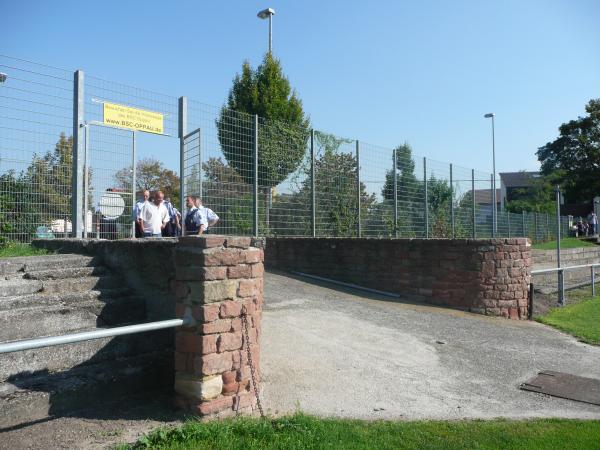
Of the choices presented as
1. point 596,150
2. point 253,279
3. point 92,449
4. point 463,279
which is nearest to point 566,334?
point 463,279

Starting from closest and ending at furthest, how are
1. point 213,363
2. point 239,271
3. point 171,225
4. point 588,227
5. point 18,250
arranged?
1. point 213,363
2. point 239,271
3. point 18,250
4. point 171,225
5. point 588,227

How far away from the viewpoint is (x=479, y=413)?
177 inches

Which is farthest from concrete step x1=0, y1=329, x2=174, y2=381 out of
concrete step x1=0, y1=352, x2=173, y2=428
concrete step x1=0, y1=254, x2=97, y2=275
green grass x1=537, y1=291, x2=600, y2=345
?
green grass x1=537, y1=291, x2=600, y2=345

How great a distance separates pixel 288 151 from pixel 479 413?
265 inches

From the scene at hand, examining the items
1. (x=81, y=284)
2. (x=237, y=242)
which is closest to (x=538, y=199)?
(x=237, y=242)

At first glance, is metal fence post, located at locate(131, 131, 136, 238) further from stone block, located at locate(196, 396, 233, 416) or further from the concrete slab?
stone block, located at locate(196, 396, 233, 416)

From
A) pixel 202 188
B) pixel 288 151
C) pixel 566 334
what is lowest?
pixel 566 334

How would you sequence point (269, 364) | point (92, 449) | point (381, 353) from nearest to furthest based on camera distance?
point (92, 449) → point (269, 364) → point (381, 353)

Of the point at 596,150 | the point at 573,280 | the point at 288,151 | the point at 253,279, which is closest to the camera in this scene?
the point at 253,279

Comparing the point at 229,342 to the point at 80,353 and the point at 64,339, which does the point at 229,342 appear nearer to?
the point at 80,353

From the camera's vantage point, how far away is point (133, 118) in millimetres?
7730

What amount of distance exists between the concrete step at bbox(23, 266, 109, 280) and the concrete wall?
1468 millimetres

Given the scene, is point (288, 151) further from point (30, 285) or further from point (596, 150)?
point (596, 150)

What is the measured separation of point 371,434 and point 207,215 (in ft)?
17.1
